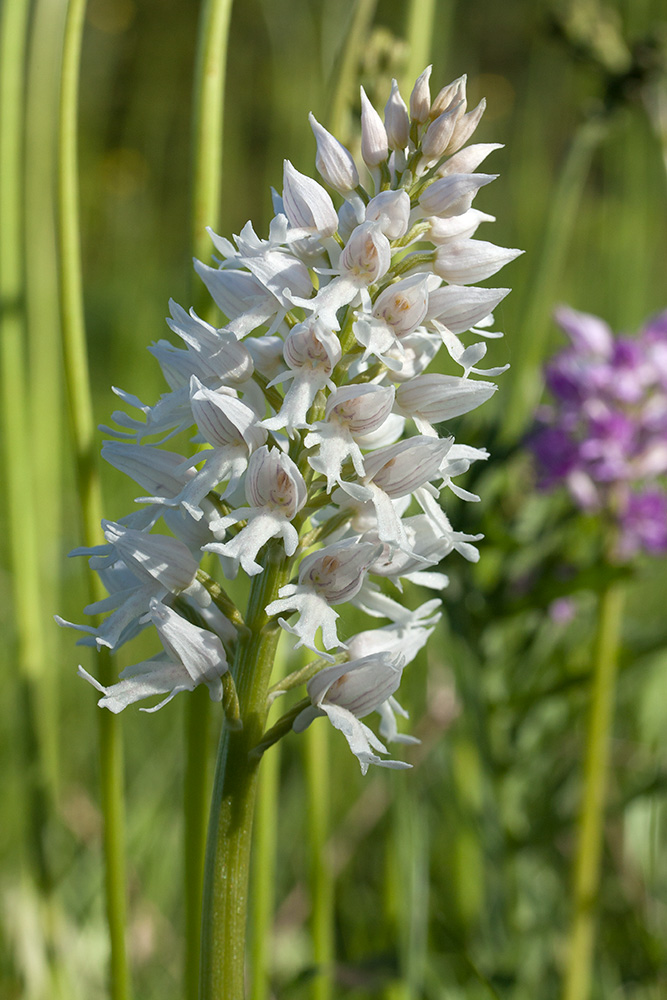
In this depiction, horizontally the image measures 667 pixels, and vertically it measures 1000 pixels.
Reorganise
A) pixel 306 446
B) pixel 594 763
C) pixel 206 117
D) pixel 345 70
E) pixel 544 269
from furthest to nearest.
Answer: pixel 544 269 < pixel 594 763 < pixel 345 70 < pixel 206 117 < pixel 306 446

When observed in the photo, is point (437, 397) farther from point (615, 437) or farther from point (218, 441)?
point (615, 437)

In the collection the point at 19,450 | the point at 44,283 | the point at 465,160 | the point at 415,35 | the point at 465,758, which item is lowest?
the point at 465,758

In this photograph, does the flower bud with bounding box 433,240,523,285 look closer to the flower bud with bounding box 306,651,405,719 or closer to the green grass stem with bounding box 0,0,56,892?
the flower bud with bounding box 306,651,405,719

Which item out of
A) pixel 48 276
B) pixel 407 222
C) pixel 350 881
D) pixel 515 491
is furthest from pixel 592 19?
pixel 350 881

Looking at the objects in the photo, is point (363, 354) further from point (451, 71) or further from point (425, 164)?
point (451, 71)

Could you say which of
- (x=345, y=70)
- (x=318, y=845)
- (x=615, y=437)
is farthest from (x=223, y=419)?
(x=615, y=437)

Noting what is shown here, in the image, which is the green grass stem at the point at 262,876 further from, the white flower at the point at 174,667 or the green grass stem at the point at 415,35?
the green grass stem at the point at 415,35

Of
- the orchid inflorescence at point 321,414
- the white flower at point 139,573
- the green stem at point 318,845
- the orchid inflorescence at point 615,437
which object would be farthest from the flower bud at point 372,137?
the orchid inflorescence at point 615,437
